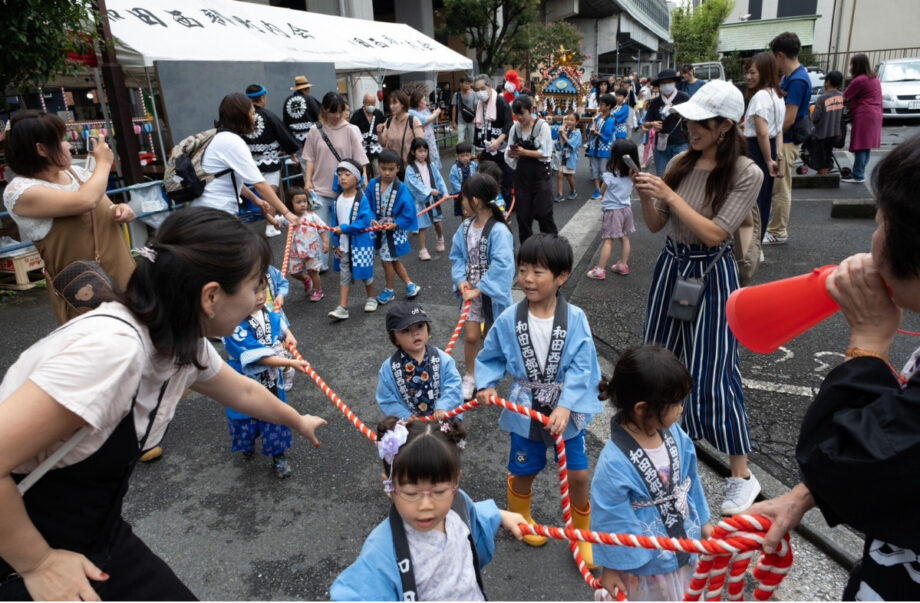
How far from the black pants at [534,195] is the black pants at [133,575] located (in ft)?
17.2

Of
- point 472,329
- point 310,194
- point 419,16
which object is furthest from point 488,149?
point 419,16

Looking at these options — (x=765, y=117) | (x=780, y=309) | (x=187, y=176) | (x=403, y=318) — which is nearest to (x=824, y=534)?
(x=780, y=309)

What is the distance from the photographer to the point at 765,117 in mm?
5672

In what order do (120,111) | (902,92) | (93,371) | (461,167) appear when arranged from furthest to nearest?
(902,92), (461,167), (120,111), (93,371)

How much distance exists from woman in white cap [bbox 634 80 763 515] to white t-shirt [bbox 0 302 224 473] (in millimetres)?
2377

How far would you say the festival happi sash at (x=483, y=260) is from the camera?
4.41 meters

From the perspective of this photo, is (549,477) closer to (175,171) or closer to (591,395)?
(591,395)

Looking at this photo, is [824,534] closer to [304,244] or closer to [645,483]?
[645,483]

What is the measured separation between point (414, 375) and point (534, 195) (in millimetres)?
3833

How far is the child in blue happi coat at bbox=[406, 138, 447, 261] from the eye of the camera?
7668 millimetres

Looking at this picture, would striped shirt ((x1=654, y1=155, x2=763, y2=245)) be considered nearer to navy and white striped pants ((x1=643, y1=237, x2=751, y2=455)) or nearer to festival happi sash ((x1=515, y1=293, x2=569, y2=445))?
navy and white striped pants ((x1=643, y1=237, x2=751, y2=455))

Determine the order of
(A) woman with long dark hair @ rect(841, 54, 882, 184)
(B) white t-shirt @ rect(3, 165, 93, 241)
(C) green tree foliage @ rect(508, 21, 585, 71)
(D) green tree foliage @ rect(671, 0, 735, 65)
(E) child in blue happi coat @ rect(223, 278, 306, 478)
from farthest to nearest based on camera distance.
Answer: (D) green tree foliage @ rect(671, 0, 735, 65) → (C) green tree foliage @ rect(508, 21, 585, 71) → (A) woman with long dark hair @ rect(841, 54, 882, 184) → (E) child in blue happi coat @ rect(223, 278, 306, 478) → (B) white t-shirt @ rect(3, 165, 93, 241)

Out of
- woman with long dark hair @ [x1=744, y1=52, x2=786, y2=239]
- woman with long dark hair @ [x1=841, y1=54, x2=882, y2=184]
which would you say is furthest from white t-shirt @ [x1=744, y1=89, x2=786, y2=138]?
woman with long dark hair @ [x1=841, y1=54, x2=882, y2=184]

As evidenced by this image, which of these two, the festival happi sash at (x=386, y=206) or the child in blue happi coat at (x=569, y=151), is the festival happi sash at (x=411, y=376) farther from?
the child in blue happi coat at (x=569, y=151)
